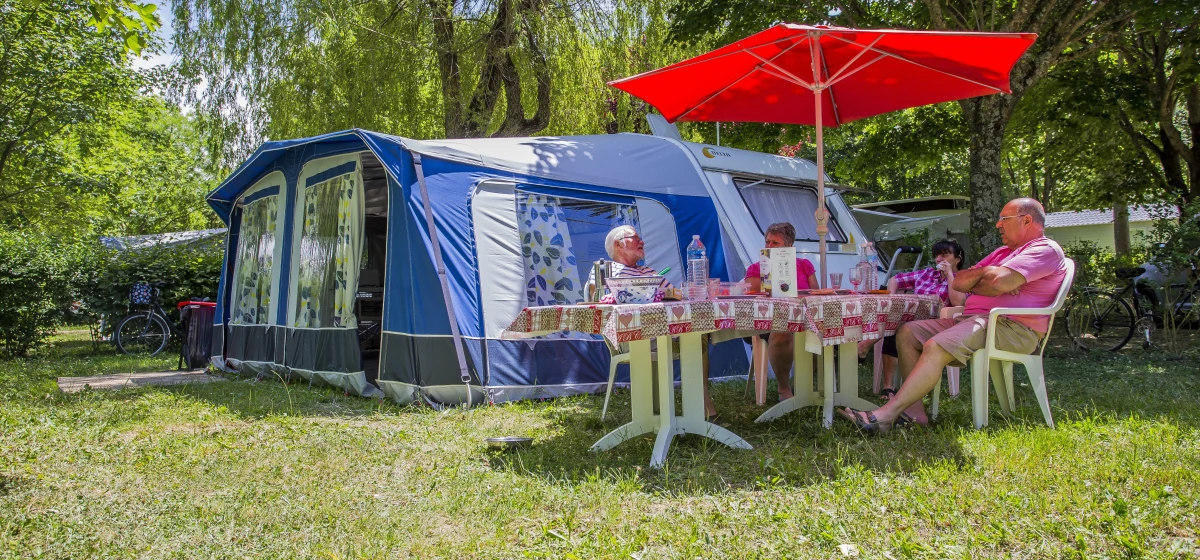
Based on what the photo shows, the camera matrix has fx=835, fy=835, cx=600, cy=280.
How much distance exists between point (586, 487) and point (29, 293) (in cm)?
926

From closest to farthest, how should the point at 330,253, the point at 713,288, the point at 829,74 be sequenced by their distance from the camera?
the point at 713,288
the point at 829,74
the point at 330,253

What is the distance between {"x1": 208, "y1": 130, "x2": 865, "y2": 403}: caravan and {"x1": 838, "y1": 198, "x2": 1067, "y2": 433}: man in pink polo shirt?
7.78 ft

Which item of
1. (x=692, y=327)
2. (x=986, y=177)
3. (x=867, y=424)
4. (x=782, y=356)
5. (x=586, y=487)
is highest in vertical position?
(x=986, y=177)

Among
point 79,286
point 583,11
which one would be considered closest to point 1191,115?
point 583,11

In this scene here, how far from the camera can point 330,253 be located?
21.1 feet

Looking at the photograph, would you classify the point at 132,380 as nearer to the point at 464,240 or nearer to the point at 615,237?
the point at 464,240

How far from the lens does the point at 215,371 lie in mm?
7918

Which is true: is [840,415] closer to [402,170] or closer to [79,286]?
[402,170]

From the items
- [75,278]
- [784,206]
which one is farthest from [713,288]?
[75,278]

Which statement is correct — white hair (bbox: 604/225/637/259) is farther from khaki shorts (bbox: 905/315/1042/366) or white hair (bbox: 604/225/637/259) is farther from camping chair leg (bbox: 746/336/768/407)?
khaki shorts (bbox: 905/315/1042/366)

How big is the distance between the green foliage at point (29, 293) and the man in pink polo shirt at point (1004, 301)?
9675mm

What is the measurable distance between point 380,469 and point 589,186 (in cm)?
298

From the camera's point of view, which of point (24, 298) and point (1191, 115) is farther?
point (1191, 115)

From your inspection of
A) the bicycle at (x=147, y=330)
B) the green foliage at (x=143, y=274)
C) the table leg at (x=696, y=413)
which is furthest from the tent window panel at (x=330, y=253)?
the green foliage at (x=143, y=274)
